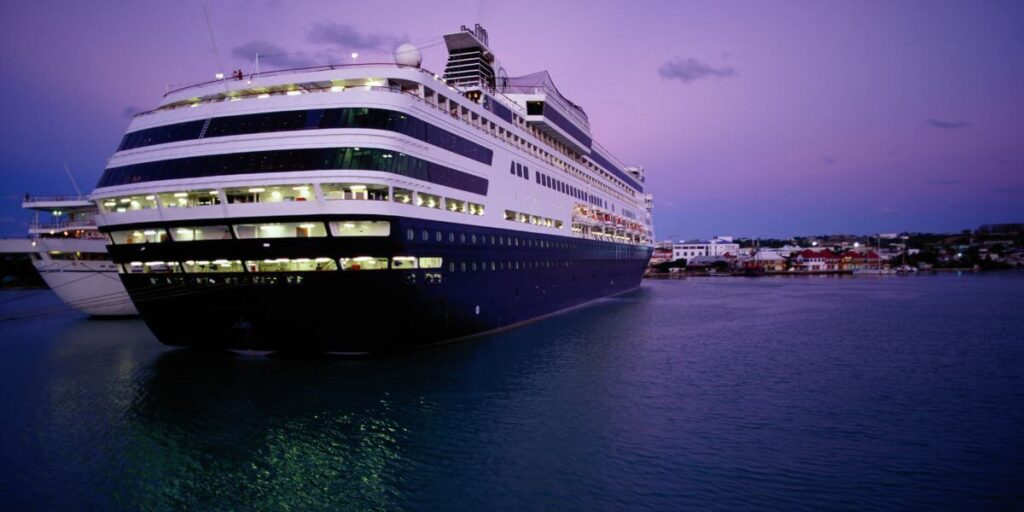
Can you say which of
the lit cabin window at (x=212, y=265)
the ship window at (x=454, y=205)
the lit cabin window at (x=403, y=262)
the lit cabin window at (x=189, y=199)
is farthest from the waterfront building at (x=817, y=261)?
the lit cabin window at (x=189, y=199)

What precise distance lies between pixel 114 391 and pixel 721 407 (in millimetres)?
22509

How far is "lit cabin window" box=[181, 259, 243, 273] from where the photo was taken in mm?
22859

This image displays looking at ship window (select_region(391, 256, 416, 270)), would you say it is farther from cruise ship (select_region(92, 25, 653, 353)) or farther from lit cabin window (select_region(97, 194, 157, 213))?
lit cabin window (select_region(97, 194, 157, 213))

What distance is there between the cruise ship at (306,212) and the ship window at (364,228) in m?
0.08

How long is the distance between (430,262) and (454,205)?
421 cm

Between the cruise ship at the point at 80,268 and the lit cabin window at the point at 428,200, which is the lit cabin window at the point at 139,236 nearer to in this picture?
the lit cabin window at the point at 428,200

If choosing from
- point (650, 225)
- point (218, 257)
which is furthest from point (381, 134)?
point (650, 225)

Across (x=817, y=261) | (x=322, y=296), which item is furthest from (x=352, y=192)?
(x=817, y=261)

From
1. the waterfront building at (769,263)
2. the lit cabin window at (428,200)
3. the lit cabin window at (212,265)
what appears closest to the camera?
the lit cabin window at (212,265)

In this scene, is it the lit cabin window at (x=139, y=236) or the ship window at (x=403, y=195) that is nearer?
the ship window at (x=403, y=195)

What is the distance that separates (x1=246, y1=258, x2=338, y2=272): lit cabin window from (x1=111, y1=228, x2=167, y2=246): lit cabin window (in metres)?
4.55

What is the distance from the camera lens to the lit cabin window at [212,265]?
22.9 meters

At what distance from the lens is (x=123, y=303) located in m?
45.5

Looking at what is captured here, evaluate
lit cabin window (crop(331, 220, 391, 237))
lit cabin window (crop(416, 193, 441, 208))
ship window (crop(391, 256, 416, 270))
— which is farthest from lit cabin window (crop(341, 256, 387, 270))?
lit cabin window (crop(416, 193, 441, 208))
